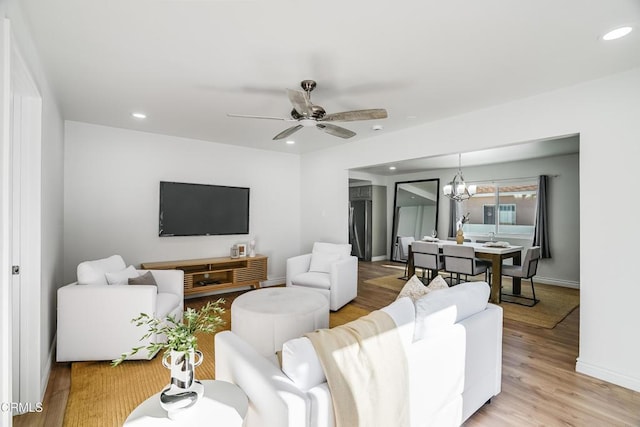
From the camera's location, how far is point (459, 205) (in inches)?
287

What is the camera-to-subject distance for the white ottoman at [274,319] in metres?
2.57

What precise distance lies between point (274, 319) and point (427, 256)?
135 inches

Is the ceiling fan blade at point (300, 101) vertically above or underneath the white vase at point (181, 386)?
above

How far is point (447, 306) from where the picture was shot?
1796 mm

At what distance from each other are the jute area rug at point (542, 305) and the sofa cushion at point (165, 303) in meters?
3.50

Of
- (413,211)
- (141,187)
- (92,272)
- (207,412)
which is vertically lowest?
(207,412)

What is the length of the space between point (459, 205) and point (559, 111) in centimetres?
463

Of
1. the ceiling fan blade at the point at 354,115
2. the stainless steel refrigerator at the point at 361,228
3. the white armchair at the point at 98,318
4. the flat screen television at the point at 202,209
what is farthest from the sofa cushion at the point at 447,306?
the stainless steel refrigerator at the point at 361,228

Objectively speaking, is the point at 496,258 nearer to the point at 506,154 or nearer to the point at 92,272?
the point at 506,154

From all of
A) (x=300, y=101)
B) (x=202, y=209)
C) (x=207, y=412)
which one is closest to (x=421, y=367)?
(x=207, y=412)

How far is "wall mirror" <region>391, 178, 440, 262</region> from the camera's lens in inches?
307

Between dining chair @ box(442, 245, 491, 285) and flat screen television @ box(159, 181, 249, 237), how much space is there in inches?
130

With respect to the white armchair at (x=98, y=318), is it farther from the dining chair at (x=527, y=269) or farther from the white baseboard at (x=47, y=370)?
the dining chair at (x=527, y=269)

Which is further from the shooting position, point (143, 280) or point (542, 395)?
point (143, 280)
